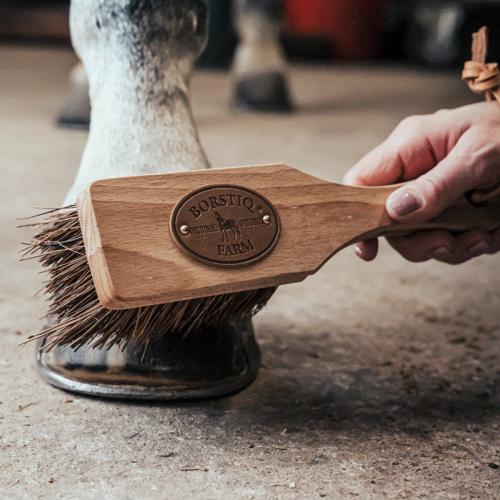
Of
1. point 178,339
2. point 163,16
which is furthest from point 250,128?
point 178,339

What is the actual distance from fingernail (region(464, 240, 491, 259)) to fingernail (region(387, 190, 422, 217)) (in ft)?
0.51

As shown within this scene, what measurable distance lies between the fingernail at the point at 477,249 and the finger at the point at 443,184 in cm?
10

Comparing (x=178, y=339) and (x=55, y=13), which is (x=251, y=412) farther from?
(x=55, y=13)

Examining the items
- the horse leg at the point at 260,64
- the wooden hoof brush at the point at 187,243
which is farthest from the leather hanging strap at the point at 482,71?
the horse leg at the point at 260,64

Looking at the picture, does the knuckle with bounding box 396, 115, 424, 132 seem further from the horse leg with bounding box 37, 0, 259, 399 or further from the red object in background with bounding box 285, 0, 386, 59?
the red object in background with bounding box 285, 0, 386, 59

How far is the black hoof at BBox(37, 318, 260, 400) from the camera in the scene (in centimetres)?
86

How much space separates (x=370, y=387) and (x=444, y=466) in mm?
178

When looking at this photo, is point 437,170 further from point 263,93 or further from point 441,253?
point 263,93

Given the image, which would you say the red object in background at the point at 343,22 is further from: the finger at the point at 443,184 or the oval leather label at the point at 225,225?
the oval leather label at the point at 225,225

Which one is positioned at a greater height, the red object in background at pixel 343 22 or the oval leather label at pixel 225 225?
the oval leather label at pixel 225 225

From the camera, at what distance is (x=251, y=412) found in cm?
86

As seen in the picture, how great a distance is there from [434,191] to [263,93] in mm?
1823

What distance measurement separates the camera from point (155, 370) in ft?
2.84

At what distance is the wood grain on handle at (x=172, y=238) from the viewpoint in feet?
2.39
